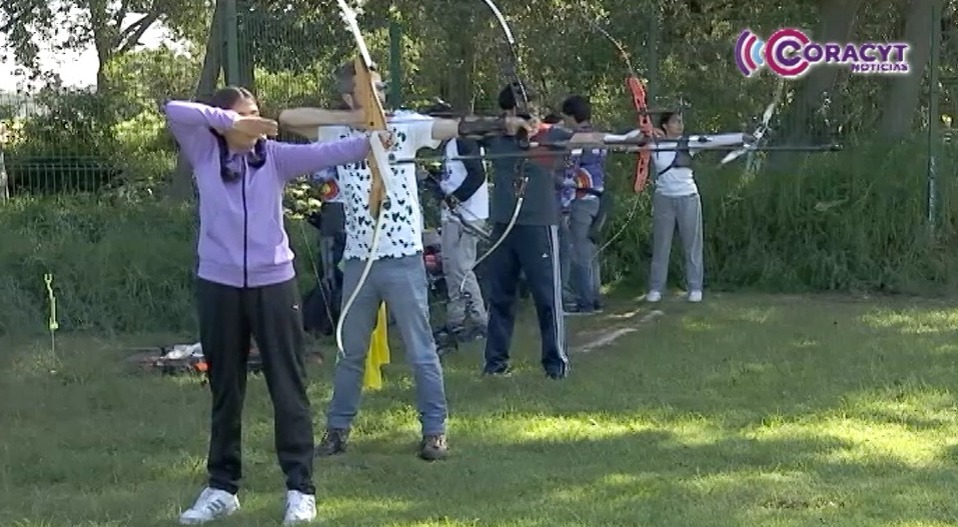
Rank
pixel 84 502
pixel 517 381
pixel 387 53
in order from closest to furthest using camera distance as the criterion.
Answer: pixel 84 502, pixel 517 381, pixel 387 53

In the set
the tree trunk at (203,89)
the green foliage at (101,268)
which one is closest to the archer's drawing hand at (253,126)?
the green foliage at (101,268)

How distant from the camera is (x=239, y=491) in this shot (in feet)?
18.1

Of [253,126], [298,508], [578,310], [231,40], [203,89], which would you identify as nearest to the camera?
[253,126]

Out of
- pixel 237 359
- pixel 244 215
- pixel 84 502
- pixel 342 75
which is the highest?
pixel 342 75

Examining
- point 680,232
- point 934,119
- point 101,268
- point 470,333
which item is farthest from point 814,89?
point 101,268

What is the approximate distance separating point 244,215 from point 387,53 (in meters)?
6.25

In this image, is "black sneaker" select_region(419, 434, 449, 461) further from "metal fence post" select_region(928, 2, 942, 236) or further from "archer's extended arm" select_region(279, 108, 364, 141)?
"metal fence post" select_region(928, 2, 942, 236)

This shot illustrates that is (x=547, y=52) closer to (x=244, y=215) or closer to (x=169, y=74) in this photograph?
(x=169, y=74)

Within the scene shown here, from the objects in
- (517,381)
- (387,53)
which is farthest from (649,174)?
(517,381)

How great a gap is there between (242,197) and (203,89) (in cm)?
672

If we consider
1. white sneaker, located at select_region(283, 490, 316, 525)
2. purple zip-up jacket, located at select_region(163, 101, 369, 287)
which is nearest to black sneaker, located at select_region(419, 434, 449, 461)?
A: white sneaker, located at select_region(283, 490, 316, 525)

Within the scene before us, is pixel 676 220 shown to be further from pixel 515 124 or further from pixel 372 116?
pixel 372 116

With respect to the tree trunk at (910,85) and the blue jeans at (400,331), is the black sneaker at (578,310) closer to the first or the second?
the tree trunk at (910,85)

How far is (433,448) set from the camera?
594 centimetres
